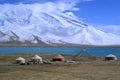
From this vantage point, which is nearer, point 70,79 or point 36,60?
point 70,79

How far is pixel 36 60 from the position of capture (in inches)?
2527

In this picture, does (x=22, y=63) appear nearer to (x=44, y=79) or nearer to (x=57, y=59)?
(x=57, y=59)

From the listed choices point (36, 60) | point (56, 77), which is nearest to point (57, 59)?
point (36, 60)

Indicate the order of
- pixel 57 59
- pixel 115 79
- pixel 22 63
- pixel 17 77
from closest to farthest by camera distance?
pixel 115 79 < pixel 17 77 < pixel 22 63 < pixel 57 59

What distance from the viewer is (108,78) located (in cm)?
3812

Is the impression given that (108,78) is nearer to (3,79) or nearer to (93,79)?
(93,79)

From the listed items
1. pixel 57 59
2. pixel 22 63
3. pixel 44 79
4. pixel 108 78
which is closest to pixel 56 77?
pixel 44 79

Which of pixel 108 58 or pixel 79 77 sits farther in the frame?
pixel 108 58

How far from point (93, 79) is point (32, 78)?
6424mm

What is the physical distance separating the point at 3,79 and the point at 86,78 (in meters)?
8.61

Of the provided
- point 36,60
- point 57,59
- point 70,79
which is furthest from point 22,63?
point 70,79

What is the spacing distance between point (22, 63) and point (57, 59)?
37.4 ft

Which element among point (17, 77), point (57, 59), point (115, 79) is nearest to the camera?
point (115, 79)

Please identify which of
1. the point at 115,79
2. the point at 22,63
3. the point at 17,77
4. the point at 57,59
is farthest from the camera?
the point at 57,59
